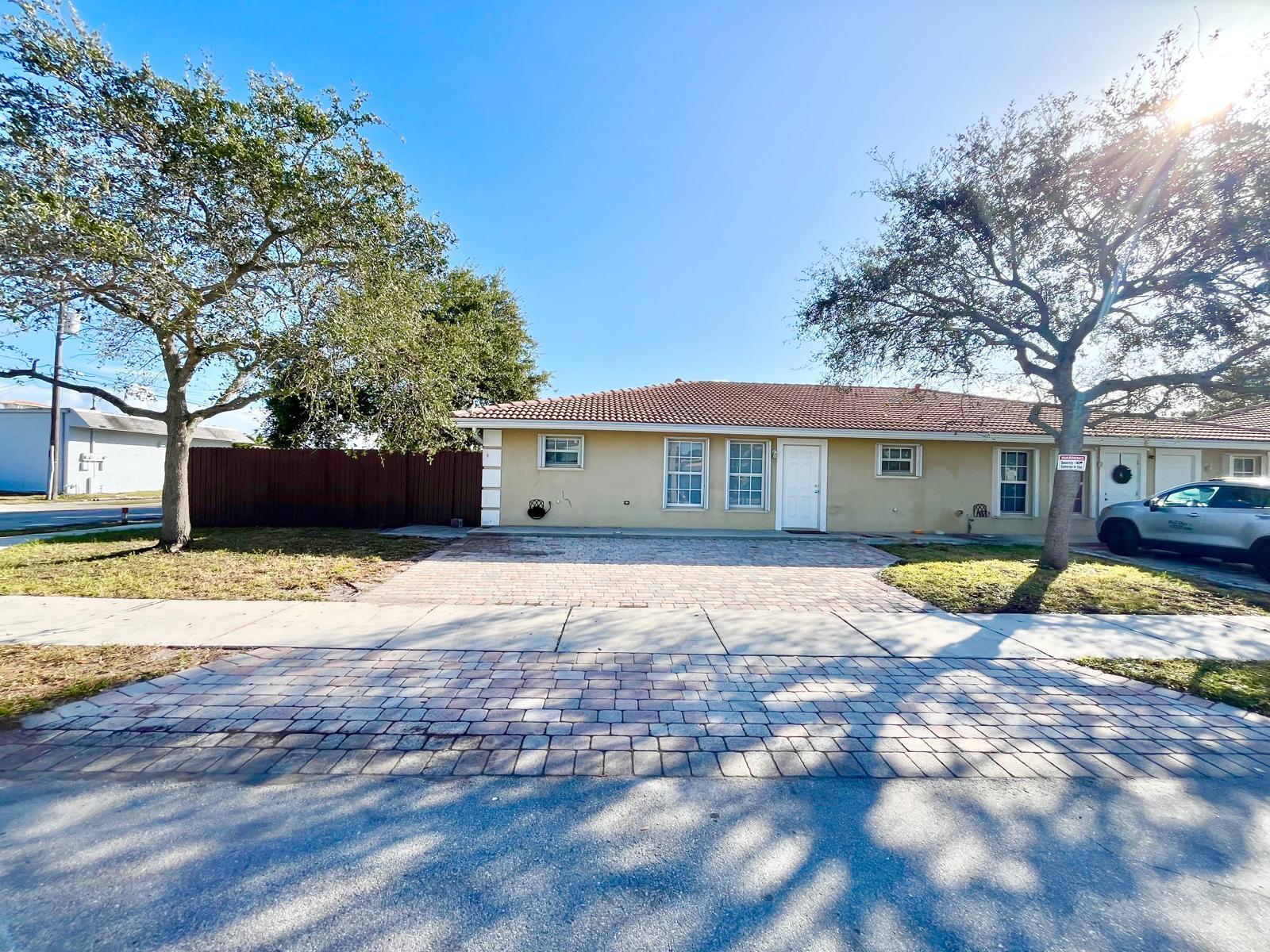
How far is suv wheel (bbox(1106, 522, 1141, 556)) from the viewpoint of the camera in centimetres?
1159

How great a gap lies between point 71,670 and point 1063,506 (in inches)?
505

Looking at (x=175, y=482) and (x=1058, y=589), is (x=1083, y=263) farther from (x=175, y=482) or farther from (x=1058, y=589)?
(x=175, y=482)

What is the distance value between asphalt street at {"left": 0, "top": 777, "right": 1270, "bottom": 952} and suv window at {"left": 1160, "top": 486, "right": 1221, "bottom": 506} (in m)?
10.0

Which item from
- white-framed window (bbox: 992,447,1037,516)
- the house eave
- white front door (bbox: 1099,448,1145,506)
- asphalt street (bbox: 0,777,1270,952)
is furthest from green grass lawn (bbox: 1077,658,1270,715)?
white front door (bbox: 1099,448,1145,506)

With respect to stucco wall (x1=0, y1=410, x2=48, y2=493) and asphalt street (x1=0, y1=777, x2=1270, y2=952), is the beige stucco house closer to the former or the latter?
asphalt street (x1=0, y1=777, x2=1270, y2=952)

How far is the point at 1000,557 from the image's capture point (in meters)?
10.8

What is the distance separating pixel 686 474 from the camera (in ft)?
46.4

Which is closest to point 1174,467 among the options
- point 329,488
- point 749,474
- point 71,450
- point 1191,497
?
point 1191,497

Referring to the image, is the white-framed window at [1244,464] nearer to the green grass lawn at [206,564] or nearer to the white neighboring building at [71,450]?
the green grass lawn at [206,564]

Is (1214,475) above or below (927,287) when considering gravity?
below

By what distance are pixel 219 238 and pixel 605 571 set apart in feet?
25.8

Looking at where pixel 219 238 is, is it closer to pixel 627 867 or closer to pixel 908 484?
pixel 627 867

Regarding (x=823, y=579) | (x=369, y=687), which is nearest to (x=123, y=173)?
(x=369, y=687)

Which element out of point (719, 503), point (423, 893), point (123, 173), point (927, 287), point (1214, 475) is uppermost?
point (123, 173)
